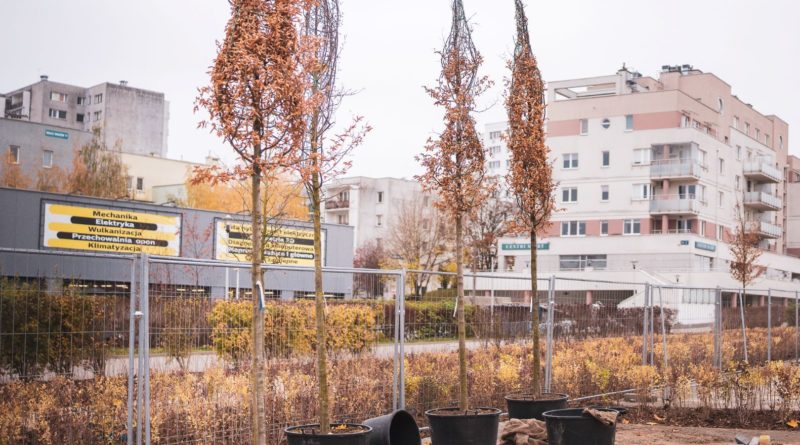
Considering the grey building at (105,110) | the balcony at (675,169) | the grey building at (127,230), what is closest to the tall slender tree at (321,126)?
the grey building at (127,230)

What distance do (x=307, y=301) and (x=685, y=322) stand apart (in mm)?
10995

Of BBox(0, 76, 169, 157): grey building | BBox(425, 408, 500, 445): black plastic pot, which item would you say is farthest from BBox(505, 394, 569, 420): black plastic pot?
BBox(0, 76, 169, 157): grey building

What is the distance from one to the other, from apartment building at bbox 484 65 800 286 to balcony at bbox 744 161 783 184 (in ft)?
4.85

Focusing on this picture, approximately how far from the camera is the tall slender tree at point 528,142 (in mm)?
12305

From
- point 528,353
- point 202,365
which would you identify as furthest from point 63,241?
point 202,365

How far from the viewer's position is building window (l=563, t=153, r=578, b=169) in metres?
70.0

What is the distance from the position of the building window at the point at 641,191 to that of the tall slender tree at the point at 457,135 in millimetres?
58430

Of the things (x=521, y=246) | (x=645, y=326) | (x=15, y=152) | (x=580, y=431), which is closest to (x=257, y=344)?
(x=580, y=431)

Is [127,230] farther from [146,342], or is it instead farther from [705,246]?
[705,246]

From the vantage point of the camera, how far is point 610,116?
6825cm

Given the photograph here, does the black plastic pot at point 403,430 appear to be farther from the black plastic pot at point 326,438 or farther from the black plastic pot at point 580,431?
the black plastic pot at point 580,431

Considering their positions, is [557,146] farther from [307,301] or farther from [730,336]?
[307,301]

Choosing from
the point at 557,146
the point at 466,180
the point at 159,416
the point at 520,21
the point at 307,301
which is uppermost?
the point at 557,146

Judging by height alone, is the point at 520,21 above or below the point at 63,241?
above
